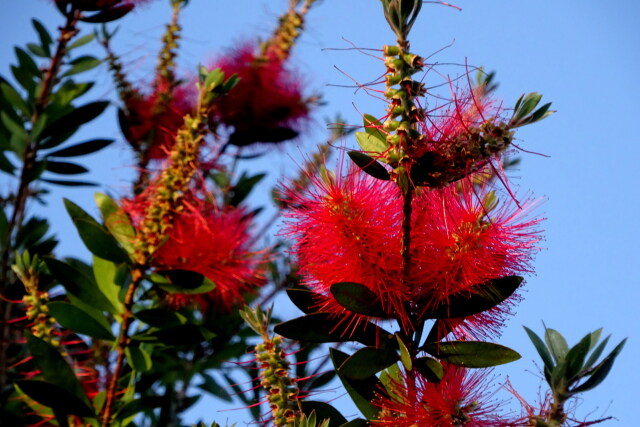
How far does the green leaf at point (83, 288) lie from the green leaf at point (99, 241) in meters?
0.09

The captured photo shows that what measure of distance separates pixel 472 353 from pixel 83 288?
1261mm

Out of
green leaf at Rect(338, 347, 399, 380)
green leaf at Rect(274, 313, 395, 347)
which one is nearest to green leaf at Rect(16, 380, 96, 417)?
green leaf at Rect(274, 313, 395, 347)

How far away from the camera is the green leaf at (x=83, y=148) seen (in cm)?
324

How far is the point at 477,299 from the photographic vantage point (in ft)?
5.85

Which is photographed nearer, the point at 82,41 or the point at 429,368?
the point at 429,368

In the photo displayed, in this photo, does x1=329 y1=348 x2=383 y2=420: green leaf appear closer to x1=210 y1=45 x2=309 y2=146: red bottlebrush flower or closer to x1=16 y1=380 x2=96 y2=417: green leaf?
x1=16 y1=380 x2=96 y2=417: green leaf


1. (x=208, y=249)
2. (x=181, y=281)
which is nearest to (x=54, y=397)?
(x=181, y=281)

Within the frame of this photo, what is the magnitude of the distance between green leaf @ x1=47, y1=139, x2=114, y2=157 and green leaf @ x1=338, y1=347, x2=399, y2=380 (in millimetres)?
1863

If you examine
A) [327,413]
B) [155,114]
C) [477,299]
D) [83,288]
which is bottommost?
[327,413]

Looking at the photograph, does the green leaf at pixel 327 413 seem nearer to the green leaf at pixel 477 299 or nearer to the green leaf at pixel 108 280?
the green leaf at pixel 477 299

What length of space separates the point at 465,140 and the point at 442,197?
0.52 ft

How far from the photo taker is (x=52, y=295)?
2.87m

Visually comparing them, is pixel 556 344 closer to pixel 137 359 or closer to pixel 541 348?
pixel 541 348

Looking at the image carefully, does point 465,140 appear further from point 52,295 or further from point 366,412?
point 52,295
